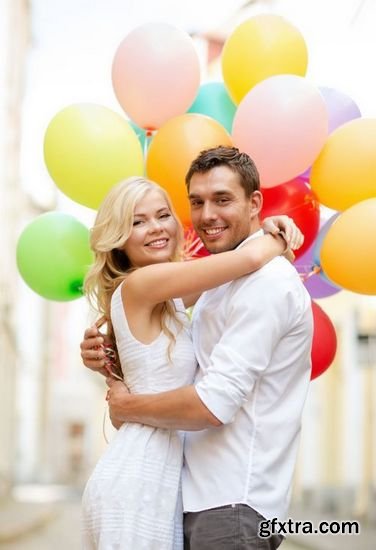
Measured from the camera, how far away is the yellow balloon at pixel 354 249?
3410 millimetres

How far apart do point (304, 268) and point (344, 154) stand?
63 centimetres

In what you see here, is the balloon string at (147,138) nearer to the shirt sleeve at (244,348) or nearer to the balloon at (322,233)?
the balloon at (322,233)

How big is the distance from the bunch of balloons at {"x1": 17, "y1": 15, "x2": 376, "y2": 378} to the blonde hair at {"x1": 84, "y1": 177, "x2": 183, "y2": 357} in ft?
2.14

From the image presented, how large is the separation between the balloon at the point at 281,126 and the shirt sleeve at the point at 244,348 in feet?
3.22

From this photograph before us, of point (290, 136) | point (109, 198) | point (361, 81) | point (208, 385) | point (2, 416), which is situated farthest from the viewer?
point (2, 416)

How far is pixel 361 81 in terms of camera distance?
7.07 meters

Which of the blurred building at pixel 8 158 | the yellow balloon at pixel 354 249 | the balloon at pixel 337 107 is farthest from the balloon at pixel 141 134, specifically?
the blurred building at pixel 8 158

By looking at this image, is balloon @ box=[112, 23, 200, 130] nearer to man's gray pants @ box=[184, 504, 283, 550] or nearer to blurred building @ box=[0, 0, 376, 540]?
man's gray pants @ box=[184, 504, 283, 550]

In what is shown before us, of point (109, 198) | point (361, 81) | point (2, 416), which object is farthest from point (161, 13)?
point (2, 416)

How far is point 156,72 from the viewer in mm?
3906

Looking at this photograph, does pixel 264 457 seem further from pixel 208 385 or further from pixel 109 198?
pixel 109 198

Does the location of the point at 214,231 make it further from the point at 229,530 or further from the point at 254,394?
the point at 229,530

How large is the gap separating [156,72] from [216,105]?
433 mm

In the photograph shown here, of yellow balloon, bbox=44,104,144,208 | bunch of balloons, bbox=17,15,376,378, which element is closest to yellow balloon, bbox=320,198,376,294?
bunch of balloons, bbox=17,15,376,378
